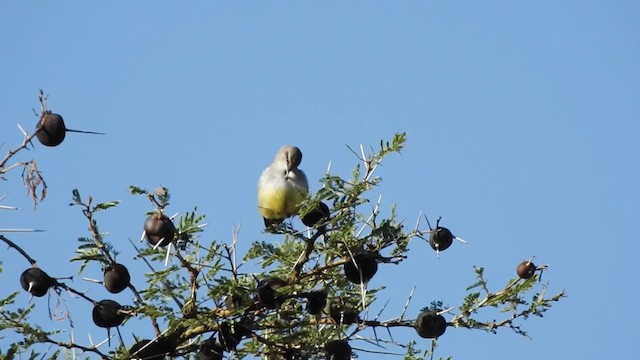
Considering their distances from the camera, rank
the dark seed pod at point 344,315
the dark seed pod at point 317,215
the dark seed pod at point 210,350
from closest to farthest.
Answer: the dark seed pod at point 210,350
the dark seed pod at point 317,215
the dark seed pod at point 344,315

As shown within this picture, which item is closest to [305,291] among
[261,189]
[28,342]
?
[28,342]

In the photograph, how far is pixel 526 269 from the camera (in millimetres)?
6016

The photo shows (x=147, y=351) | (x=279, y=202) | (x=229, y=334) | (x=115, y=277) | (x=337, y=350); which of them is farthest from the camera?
(x=279, y=202)

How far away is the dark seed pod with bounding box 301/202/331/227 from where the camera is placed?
5852 millimetres

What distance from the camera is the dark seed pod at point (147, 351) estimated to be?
17.6ft

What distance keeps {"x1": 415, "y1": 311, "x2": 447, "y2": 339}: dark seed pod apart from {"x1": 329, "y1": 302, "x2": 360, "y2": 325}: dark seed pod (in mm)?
391

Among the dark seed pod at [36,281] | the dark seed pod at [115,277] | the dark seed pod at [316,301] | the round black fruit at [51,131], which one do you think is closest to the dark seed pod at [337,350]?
the dark seed pod at [316,301]

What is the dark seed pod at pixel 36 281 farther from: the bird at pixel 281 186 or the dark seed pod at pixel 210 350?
the bird at pixel 281 186

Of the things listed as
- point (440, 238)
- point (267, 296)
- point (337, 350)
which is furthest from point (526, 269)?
point (267, 296)

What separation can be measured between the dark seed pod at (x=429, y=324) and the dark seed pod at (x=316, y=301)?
552 mm

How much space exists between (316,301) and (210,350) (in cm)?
63

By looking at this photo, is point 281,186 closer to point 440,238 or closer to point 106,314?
point 440,238

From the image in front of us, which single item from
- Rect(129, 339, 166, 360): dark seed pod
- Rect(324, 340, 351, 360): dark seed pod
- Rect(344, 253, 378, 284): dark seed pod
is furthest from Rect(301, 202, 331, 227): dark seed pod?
Rect(129, 339, 166, 360): dark seed pod

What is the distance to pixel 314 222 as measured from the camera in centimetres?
602
